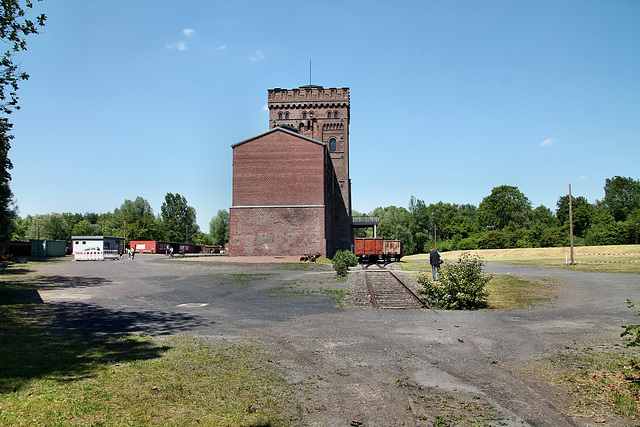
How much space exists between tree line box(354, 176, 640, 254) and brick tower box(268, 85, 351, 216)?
3642 centimetres

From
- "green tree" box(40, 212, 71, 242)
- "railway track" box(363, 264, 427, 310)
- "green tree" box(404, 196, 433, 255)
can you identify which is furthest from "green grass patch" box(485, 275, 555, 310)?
"green tree" box(40, 212, 71, 242)

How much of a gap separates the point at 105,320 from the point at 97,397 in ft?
20.5

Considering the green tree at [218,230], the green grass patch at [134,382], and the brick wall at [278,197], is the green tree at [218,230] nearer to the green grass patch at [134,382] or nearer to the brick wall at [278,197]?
the brick wall at [278,197]

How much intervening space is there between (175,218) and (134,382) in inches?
4292

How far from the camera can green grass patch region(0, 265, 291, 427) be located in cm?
418

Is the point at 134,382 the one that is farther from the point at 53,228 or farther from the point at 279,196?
the point at 53,228

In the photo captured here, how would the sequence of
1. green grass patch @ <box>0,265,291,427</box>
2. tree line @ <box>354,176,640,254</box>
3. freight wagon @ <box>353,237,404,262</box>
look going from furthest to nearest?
1. tree line @ <box>354,176,640,254</box>
2. freight wagon @ <box>353,237,404,262</box>
3. green grass patch @ <box>0,265,291,427</box>

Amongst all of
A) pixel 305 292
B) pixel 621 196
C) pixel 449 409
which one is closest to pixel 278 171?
pixel 305 292

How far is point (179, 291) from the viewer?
17250 millimetres

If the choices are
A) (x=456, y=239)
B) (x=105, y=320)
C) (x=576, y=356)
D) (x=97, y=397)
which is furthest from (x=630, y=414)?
(x=456, y=239)

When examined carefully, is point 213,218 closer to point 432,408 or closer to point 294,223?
point 294,223

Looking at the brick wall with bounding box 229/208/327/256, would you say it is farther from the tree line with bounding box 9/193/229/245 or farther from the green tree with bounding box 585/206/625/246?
the tree line with bounding box 9/193/229/245

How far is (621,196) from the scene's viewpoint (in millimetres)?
103438

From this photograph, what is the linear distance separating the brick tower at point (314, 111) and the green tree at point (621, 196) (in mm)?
71187
